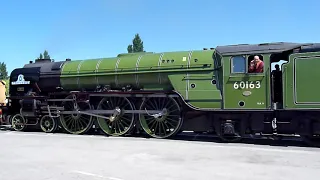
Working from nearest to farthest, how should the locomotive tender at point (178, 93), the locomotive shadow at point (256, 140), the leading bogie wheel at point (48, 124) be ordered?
1. the locomotive tender at point (178, 93)
2. the locomotive shadow at point (256, 140)
3. the leading bogie wheel at point (48, 124)

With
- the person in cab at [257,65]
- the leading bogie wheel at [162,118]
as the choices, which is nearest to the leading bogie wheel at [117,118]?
the leading bogie wheel at [162,118]

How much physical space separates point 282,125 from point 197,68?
324 centimetres

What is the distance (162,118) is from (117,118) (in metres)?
1.87

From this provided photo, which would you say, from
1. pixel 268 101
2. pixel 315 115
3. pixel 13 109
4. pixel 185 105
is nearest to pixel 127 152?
pixel 185 105

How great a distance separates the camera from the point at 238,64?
1065 centimetres

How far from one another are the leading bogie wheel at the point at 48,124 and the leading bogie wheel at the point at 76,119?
42 centimetres

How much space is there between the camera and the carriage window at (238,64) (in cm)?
1059

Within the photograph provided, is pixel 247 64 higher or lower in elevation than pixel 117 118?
higher

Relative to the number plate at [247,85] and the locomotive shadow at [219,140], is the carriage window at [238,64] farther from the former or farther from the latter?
the locomotive shadow at [219,140]

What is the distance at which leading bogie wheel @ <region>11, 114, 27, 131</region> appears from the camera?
586 inches

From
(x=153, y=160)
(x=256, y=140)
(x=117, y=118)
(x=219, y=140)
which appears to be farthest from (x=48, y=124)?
(x=256, y=140)

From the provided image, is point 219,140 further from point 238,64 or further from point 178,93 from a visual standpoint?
point 238,64

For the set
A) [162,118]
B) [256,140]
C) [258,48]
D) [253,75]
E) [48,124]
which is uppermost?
[258,48]

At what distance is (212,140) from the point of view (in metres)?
11.4
